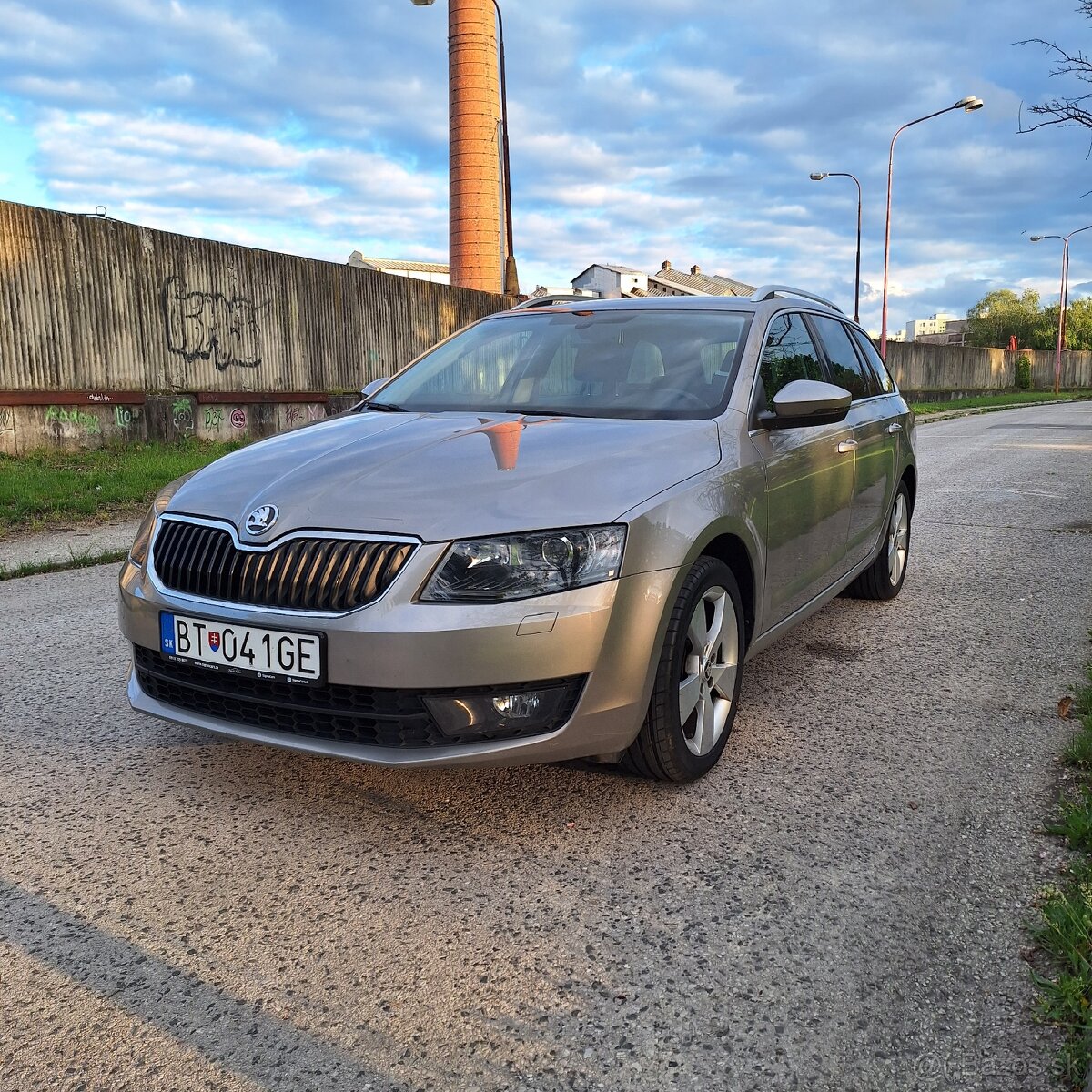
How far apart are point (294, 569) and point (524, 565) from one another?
24.2 inches

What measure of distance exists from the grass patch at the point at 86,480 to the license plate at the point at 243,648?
18.2 feet

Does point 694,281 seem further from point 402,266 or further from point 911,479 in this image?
point 911,479

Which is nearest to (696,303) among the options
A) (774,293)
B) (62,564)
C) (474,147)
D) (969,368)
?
(774,293)

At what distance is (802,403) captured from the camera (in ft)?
12.0

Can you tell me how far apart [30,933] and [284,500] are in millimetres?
1241

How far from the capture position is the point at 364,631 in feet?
8.54

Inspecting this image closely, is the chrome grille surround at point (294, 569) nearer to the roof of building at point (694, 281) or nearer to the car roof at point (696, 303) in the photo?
the car roof at point (696, 303)

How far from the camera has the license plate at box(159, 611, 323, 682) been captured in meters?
2.68

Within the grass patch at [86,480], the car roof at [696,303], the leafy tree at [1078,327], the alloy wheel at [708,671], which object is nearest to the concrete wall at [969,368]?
the leafy tree at [1078,327]

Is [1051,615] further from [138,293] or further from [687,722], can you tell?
[138,293]

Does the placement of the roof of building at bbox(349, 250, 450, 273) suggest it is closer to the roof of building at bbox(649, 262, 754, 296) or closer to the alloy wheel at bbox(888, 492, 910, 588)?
the roof of building at bbox(649, 262, 754, 296)

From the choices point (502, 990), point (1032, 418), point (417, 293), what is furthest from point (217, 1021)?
point (1032, 418)

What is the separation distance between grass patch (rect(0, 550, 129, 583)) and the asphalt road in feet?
8.14

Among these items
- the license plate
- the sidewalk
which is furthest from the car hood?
the sidewalk
